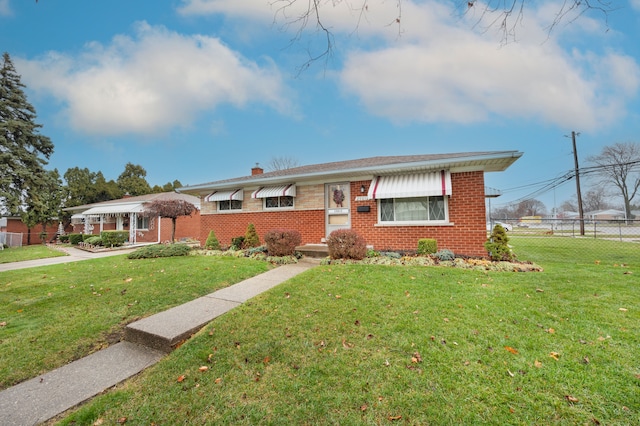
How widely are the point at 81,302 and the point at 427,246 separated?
8.94 m

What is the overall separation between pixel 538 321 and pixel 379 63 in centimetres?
459

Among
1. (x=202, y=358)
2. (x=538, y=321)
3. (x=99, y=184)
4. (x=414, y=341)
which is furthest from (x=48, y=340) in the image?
(x=99, y=184)

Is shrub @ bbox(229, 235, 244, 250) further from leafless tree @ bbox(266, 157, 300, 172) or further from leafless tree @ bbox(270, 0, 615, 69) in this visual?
leafless tree @ bbox(266, 157, 300, 172)

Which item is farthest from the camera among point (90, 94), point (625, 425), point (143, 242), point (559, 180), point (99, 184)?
point (99, 184)

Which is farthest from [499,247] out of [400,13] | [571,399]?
[400,13]

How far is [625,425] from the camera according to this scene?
6.41ft

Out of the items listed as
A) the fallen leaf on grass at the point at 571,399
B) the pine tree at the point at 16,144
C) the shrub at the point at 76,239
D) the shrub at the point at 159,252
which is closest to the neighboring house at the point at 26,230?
the pine tree at the point at 16,144

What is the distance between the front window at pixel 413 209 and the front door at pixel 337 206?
4.70 ft

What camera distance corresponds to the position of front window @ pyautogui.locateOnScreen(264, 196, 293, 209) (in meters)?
11.8

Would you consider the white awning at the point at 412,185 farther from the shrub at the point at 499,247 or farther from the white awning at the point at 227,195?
the white awning at the point at 227,195

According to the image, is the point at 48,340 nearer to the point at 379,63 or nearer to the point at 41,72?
the point at 379,63

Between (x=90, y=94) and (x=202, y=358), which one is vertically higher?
(x=90, y=94)

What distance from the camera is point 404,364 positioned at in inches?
109

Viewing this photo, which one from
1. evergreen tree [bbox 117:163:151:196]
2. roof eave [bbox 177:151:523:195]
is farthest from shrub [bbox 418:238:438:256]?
evergreen tree [bbox 117:163:151:196]
